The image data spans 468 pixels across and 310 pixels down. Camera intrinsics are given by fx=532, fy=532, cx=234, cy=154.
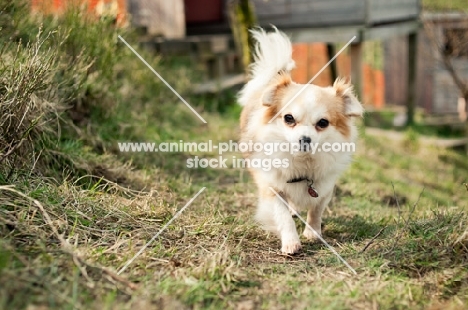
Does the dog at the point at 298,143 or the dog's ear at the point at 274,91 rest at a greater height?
the dog's ear at the point at 274,91

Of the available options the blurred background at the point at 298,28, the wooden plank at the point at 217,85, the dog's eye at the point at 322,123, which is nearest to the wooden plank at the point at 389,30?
the blurred background at the point at 298,28

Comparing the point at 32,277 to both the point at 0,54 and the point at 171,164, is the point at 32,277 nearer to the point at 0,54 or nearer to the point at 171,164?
the point at 0,54

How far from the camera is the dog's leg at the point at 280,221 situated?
126 inches

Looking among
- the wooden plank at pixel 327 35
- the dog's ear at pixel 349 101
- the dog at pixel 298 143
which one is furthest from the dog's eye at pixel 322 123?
the wooden plank at pixel 327 35

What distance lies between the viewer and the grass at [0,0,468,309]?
2.43 m

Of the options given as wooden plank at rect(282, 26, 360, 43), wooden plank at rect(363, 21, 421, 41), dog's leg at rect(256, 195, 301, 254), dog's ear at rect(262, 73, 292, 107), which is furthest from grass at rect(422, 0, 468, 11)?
dog's leg at rect(256, 195, 301, 254)

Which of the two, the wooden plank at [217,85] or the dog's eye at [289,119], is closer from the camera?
the dog's eye at [289,119]

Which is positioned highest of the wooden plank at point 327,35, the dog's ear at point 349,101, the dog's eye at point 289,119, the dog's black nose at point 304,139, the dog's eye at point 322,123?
the wooden plank at point 327,35

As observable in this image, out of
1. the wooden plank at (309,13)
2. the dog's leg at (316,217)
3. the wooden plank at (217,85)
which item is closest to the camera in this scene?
the dog's leg at (316,217)

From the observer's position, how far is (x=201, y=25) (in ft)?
31.0

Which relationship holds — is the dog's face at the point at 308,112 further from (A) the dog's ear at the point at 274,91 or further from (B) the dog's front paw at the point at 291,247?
(B) the dog's front paw at the point at 291,247

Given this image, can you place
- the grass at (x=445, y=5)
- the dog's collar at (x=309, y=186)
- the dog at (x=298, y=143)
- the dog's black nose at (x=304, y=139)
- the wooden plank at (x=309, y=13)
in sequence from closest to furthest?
the dog's black nose at (x=304, y=139)
the dog at (x=298, y=143)
the dog's collar at (x=309, y=186)
the wooden plank at (x=309, y=13)
the grass at (x=445, y=5)

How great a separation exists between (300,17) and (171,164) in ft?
15.9

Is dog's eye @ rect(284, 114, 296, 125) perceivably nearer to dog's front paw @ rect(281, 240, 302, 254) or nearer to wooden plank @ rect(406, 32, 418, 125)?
dog's front paw @ rect(281, 240, 302, 254)
